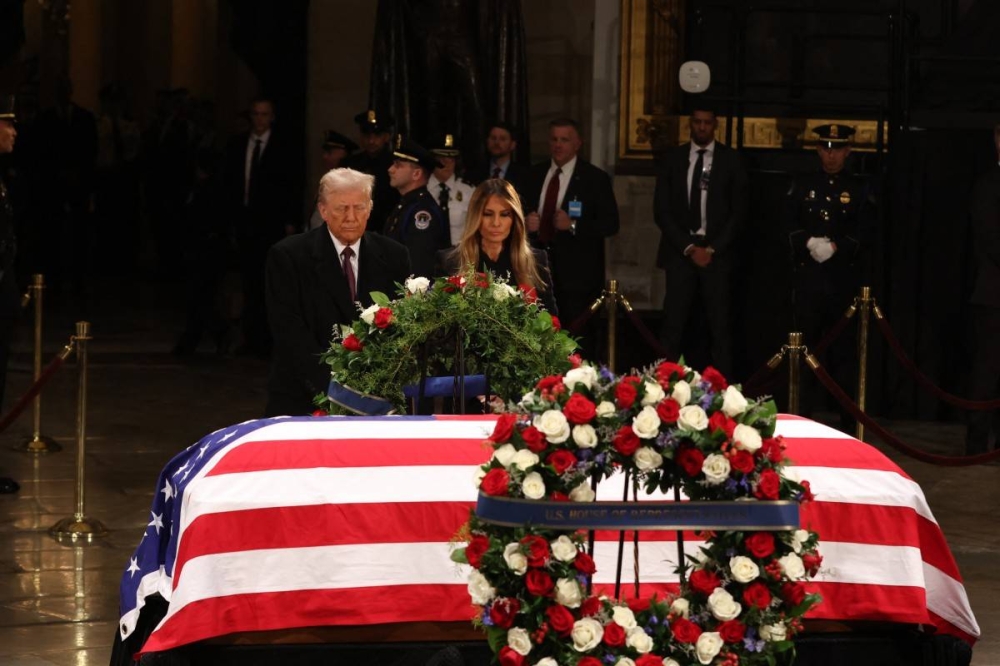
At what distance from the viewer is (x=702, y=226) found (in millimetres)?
12031

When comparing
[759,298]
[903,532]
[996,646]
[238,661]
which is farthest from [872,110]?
[238,661]

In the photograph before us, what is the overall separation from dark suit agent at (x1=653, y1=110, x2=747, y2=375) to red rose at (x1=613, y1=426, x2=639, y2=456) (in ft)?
24.4

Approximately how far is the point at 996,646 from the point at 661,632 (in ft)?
8.31

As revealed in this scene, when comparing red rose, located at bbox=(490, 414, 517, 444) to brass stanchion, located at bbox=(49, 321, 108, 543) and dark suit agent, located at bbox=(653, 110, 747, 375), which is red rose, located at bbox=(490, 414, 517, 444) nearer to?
brass stanchion, located at bbox=(49, 321, 108, 543)

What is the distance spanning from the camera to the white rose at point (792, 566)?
15.1ft

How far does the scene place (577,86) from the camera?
14.3 metres

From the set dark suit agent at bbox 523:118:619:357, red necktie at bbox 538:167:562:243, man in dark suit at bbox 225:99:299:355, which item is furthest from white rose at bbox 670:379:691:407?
man in dark suit at bbox 225:99:299:355

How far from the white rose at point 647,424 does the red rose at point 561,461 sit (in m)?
0.17

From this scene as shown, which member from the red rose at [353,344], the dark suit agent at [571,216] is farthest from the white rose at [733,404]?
the dark suit agent at [571,216]

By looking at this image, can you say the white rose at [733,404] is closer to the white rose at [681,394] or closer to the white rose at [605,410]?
the white rose at [681,394]

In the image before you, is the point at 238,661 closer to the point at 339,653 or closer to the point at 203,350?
the point at 339,653

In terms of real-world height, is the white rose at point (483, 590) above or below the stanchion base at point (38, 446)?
above

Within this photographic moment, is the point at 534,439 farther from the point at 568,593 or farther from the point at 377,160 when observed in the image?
the point at 377,160

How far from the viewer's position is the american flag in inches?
204
